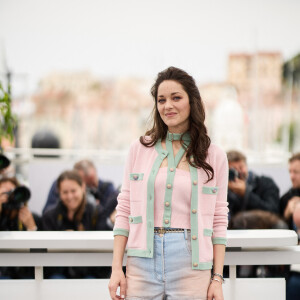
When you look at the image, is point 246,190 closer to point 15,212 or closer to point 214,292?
point 15,212

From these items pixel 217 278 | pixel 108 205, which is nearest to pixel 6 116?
pixel 217 278

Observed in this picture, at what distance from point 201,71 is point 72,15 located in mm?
15623

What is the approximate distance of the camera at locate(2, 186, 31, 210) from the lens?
7.88ft

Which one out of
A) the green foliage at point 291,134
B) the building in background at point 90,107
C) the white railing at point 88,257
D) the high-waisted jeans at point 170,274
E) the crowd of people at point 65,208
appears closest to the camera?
the high-waisted jeans at point 170,274

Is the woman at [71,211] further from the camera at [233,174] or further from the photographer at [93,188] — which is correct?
the camera at [233,174]

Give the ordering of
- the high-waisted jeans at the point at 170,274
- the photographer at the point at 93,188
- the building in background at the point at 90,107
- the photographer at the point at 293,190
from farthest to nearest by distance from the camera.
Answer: the building in background at the point at 90,107 → the photographer at the point at 93,188 → the photographer at the point at 293,190 → the high-waisted jeans at the point at 170,274

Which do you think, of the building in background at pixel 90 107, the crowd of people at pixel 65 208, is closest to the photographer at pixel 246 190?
the crowd of people at pixel 65 208

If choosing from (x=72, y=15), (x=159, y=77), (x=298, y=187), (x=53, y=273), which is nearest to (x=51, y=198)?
(x=53, y=273)

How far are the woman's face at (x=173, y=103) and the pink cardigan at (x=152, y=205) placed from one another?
0.07 metres

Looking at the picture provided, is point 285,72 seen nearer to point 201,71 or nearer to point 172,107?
point 201,71

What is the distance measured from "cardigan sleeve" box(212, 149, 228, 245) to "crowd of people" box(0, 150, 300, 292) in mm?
1437

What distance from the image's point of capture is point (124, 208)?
1178 millimetres

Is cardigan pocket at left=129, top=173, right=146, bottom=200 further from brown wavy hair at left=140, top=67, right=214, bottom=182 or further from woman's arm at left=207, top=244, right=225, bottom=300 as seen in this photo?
woman's arm at left=207, top=244, right=225, bottom=300

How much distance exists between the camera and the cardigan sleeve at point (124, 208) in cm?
117
